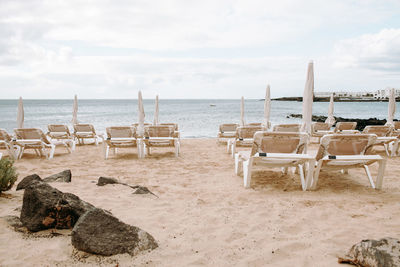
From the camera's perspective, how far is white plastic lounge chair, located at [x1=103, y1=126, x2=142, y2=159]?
7496 mm

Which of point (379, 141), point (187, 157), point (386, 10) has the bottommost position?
point (187, 157)

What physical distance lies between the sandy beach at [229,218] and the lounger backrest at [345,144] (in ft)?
2.04

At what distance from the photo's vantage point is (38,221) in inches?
99.3

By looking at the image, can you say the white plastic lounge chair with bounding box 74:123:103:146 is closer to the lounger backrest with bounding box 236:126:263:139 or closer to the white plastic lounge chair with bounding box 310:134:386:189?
the lounger backrest with bounding box 236:126:263:139

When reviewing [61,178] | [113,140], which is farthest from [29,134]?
[61,178]

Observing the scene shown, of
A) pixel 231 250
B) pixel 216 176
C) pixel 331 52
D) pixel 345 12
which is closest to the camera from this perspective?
pixel 231 250

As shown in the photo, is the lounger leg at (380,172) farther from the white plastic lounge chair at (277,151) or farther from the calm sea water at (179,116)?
the calm sea water at (179,116)

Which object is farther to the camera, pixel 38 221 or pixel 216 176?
pixel 216 176

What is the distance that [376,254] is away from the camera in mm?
1893

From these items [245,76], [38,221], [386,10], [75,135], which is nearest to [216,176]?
[38,221]

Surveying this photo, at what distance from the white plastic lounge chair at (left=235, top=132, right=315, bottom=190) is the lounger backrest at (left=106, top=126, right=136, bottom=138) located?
15.4 ft

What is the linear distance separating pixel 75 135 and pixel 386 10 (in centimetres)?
1270

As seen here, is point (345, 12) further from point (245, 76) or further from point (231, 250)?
point (245, 76)

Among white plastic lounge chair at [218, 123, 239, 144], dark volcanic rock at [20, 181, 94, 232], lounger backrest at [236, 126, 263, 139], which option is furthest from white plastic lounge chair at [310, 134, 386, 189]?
white plastic lounge chair at [218, 123, 239, 144]
